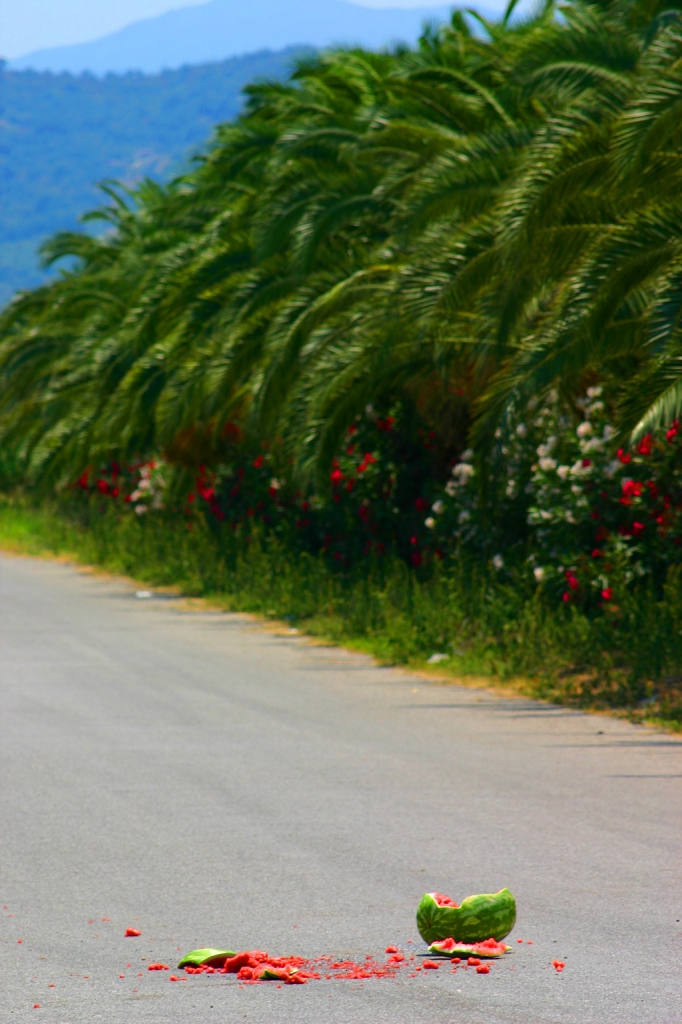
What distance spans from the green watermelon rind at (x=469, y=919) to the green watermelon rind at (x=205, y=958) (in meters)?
0.64

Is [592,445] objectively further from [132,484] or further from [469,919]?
[132,484]

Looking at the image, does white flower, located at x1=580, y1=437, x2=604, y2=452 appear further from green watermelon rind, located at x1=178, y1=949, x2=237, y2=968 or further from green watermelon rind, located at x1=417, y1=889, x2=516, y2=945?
green watermelon rind, located at x1=178, y1=949, x2=237, y2=968

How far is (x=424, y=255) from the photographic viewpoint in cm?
1272

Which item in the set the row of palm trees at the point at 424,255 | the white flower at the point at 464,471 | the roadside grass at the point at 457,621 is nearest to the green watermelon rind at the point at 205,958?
the roadside grass at the point at 457,621

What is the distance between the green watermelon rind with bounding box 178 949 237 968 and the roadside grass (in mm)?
5023

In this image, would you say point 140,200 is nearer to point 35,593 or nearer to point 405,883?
point 35,593

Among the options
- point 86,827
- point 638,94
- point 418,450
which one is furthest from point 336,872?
point 418,450

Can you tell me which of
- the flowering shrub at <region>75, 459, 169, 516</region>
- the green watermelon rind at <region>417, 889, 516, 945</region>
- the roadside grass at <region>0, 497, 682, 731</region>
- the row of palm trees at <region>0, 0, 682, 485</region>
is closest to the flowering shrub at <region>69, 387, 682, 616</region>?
the roadside grass at <region>0, 497, 682, 731</region>

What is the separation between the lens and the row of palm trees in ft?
34.3

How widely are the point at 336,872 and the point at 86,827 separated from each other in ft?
4.47

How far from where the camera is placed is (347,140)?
57.0 ft

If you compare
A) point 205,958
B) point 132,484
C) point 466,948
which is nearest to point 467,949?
point 466,948

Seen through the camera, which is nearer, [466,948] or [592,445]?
[466,948]

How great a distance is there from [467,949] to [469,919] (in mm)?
107
